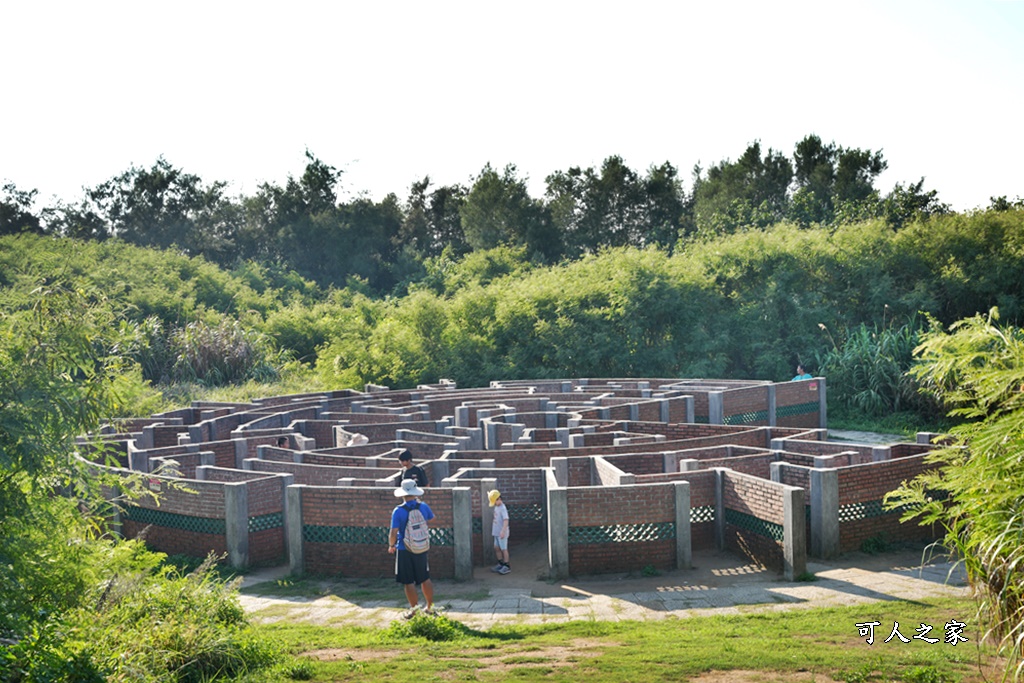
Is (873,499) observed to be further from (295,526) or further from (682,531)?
(295,526)

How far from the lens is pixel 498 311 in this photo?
31.8 meters

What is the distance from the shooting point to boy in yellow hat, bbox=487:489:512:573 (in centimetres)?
1330

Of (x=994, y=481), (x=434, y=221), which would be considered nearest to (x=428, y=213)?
(x=434, y=221)

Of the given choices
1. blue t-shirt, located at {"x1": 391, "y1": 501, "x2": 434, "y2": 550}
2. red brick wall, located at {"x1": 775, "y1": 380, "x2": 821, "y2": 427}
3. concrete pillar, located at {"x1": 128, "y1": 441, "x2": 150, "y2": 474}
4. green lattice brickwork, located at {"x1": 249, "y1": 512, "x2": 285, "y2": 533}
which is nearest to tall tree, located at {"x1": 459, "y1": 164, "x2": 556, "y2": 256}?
red brick wall, located at {"x1": 775, "y1": 380, "x2": 821, "y2": 427}

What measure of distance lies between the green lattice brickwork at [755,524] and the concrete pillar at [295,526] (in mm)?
6218

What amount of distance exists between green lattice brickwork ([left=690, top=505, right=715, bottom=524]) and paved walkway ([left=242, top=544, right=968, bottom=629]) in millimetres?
491

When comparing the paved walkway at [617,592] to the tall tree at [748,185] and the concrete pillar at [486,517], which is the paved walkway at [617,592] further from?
the tall tree at [748,185]

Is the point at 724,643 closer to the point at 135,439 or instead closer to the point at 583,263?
the point at 135,439

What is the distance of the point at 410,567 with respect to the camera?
1113 centimetres

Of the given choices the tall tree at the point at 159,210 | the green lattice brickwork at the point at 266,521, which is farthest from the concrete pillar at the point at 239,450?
the tall tree at the point at 159,210

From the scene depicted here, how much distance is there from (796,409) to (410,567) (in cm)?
1511

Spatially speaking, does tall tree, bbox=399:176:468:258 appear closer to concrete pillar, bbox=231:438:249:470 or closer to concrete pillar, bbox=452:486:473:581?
concrete pillar, bbox=231:438:249:470

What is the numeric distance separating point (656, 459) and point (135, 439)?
37.2 feet

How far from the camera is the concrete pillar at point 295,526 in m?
13.7
